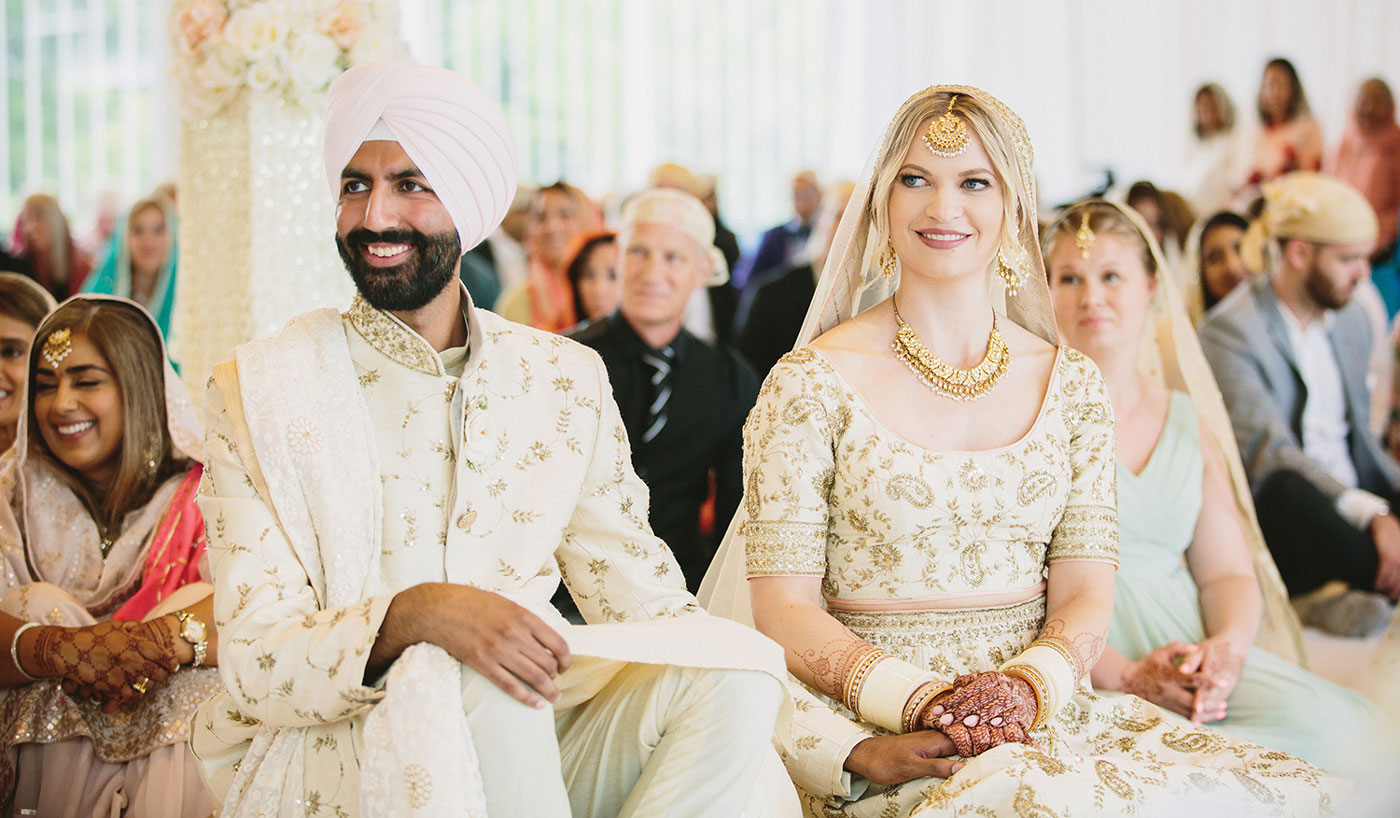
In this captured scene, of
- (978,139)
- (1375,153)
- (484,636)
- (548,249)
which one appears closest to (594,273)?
(548,249)

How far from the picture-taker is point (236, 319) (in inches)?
122

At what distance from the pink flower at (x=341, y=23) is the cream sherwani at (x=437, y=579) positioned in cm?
127

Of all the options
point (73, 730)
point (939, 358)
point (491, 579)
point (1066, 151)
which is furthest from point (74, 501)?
point (1066, 151)

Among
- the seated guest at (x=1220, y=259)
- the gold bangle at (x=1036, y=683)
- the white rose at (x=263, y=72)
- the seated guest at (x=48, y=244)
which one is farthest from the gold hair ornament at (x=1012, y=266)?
the seated guest at (x=48, y=244)

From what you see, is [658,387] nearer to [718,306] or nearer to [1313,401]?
[718,306]

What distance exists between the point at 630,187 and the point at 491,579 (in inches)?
317

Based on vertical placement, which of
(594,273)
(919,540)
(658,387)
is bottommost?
(919,540)

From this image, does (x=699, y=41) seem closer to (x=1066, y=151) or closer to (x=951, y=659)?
(x=1066, y=151)

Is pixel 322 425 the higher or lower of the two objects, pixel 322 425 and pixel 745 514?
the higher

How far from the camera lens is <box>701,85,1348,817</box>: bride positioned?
6.50 feet

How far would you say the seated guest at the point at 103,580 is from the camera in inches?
89.2

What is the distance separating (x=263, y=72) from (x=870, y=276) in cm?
153

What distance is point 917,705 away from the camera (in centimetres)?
194

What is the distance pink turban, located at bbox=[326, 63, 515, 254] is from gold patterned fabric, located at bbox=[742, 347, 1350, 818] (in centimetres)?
58
